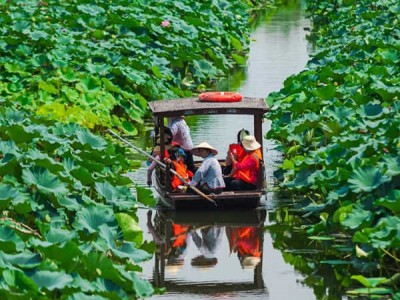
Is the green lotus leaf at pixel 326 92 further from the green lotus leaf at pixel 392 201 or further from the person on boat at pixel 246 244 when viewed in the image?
the green lotus leaf at pixel 392 201

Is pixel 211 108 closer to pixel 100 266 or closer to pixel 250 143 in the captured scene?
pixel 250 143

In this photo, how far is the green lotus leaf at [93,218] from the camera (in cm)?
1180

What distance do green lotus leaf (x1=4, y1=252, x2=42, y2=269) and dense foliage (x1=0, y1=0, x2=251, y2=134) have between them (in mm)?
8756

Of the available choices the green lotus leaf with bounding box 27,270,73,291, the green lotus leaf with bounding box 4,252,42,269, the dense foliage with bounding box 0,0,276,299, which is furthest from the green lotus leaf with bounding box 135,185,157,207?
the green lotus leaf with bounding box 27,270,73,291

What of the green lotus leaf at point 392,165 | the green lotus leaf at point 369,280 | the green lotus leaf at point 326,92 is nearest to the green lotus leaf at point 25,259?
the green lotus leaf at point 369,280

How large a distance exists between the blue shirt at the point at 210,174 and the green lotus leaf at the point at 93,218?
11.1 feet

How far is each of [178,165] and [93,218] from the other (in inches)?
158

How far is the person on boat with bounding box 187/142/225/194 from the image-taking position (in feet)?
50.2

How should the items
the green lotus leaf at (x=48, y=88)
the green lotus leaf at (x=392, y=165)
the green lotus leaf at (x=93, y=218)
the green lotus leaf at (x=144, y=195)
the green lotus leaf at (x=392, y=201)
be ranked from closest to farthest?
the green lotus leaf at (x=93, y=218) < the green lotus leaf at (x=392, y=201) < the green lotus leaf at (x=392, y=165) < the green lotus leaf at (x=144, y=195) < the green lotus leaf at (x=48, y=88)

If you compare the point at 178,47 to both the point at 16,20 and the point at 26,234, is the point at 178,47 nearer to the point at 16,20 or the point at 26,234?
the point at 16,20

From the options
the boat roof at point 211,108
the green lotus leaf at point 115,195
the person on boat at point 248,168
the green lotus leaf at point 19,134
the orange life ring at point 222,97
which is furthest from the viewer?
the orange life ring at point 222,97

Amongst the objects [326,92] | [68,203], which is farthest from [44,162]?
[326,92]

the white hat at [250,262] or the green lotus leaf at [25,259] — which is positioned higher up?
the green lotus leaf at [25,259]

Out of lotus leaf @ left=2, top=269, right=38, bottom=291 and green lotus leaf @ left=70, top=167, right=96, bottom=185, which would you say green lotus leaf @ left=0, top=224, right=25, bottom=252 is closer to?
lotus leaf @ left=2, top=269, right=38, bottom=291
